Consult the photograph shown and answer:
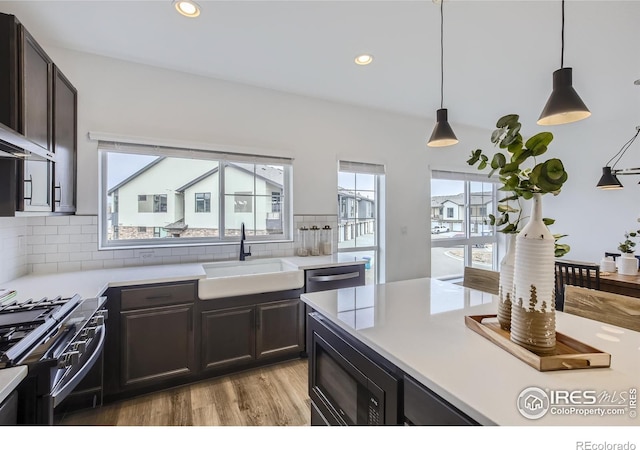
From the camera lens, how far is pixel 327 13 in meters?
1.95

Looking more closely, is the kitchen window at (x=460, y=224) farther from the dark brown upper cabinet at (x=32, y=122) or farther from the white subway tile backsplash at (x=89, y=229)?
the dark brown upper cabinet at (x=32, y=122)

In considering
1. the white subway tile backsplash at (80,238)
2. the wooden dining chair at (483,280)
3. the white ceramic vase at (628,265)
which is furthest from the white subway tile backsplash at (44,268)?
the white ceramic vase at (628,265)

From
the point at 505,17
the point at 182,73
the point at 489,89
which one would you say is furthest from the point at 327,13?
the point at 489,89

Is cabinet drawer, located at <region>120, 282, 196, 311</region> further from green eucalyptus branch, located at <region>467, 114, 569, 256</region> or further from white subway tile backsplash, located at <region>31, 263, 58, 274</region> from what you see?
green eucalyptus branch, located at <region>467, 114, 569, 256</region>

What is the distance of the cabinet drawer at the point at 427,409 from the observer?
747mm

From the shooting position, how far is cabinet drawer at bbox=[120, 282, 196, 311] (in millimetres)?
2043

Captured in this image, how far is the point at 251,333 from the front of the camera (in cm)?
244

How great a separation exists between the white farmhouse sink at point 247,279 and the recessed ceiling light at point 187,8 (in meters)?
1.83

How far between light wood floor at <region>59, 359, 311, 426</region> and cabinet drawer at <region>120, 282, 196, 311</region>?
0.68 m

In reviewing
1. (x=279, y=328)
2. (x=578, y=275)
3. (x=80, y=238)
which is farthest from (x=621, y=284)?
(x=80, y=238)

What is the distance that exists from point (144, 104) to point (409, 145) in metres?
3.09
